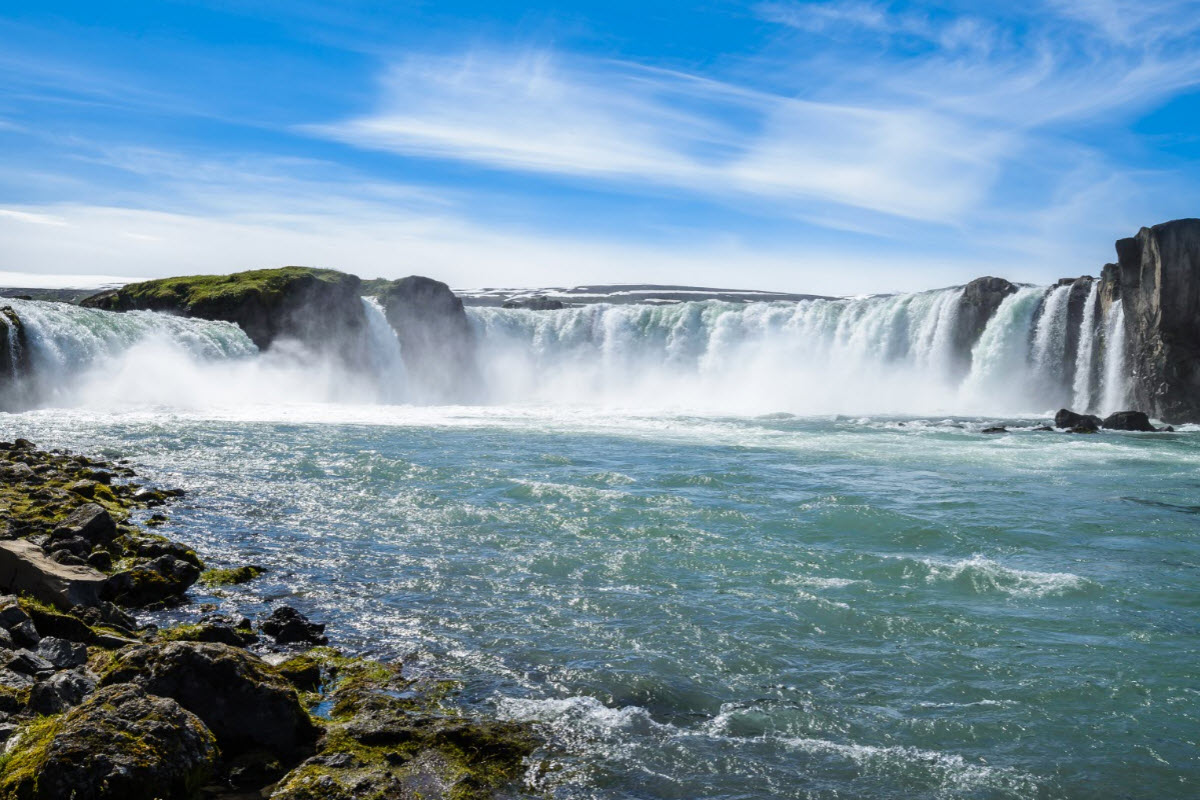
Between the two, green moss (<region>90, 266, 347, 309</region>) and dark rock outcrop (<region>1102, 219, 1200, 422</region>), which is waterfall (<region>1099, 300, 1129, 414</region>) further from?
green moss (<region>90, 266, 347, 309</region>)

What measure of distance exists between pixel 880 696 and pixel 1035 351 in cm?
4634

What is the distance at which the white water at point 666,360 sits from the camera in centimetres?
3984

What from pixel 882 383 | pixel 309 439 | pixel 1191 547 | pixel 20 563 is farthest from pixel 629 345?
pixel 20 563

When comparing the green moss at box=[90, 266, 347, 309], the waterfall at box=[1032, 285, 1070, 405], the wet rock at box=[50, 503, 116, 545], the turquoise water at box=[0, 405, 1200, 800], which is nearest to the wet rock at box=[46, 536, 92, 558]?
the wet rock at box=[50, 503, 116, 545]

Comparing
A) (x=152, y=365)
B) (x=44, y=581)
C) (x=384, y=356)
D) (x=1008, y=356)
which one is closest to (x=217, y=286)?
(x=384, y=356)

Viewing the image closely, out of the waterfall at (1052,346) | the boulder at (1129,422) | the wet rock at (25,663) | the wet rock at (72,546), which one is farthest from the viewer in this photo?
the waterfall at (1052,346)

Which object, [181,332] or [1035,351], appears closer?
[181,332]

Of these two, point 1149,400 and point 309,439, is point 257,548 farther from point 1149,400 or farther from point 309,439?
point 1149,400

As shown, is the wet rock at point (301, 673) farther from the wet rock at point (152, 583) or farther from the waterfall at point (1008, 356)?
the waterfall at point (1008, 356)

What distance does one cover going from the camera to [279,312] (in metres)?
53.3

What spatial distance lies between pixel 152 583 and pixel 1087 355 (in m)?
47.5

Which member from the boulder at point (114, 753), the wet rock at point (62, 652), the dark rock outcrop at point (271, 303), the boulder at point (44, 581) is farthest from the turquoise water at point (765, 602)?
the dark rock outcrop at point (271, 303)

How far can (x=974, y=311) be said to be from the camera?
53500 millimetres

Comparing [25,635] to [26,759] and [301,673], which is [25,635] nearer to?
[301,673]
